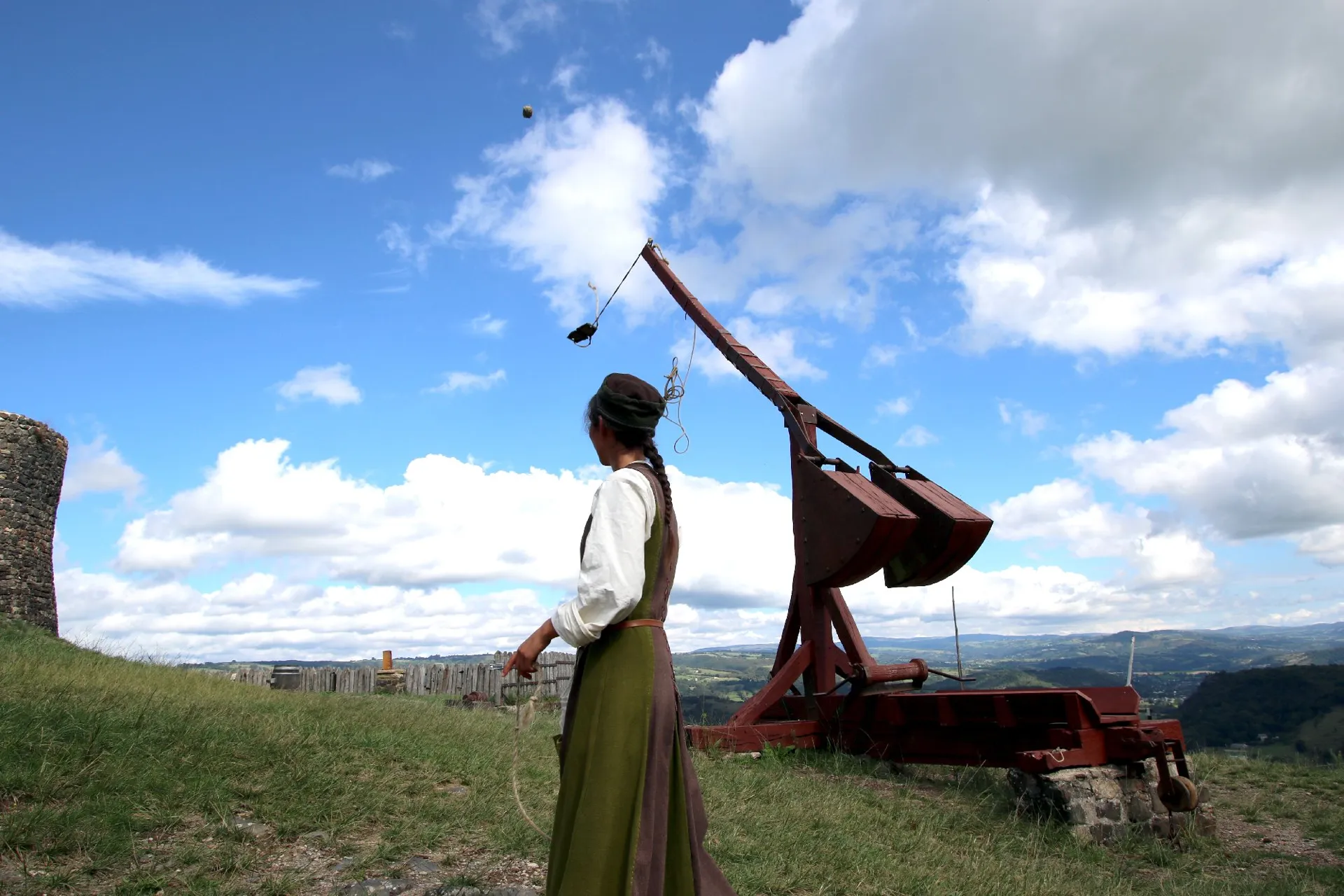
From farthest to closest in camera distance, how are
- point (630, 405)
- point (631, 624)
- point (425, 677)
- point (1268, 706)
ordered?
point (1268, 706), point (425, 677), point (630, 405), point (631, 624)

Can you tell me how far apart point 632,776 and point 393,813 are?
2.34 metres

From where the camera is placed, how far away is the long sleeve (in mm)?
2141

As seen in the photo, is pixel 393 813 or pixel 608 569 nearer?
pixel 608 569

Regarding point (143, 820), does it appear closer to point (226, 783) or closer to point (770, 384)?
point (226, 783)

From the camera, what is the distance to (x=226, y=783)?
4020 mm

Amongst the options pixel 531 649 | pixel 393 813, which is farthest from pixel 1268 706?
pixel 531 649

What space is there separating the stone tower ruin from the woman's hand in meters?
13.4

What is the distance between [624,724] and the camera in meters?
2.18

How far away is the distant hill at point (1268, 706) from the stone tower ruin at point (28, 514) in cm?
2841

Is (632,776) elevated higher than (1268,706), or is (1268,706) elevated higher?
(632,776)

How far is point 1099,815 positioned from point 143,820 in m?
4.97

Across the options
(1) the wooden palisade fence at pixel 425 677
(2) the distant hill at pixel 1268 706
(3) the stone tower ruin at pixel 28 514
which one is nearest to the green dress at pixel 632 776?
(3) the stone tower ruin at pixel 28 514

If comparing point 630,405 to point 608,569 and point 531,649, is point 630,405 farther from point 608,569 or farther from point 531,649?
point 531,649

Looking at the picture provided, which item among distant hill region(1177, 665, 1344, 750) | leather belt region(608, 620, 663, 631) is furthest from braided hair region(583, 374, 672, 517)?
distant hill region(1177, 665, 1344, 750)
